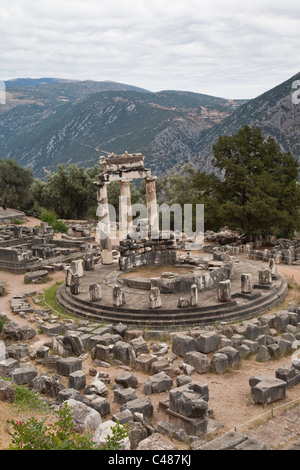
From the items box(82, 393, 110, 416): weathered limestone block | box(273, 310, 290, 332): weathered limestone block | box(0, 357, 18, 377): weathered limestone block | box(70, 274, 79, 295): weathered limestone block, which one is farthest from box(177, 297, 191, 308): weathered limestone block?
box(82, 393, 110, 416): weathered limestone block

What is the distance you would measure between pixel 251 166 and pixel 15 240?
18.7 metres

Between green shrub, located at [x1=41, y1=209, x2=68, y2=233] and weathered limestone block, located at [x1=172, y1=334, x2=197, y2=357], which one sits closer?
weathered limestone block, located at [x1=172, y1=334, x2=197, y2=357]

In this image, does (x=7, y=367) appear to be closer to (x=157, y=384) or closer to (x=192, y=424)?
(x=157, y=384)

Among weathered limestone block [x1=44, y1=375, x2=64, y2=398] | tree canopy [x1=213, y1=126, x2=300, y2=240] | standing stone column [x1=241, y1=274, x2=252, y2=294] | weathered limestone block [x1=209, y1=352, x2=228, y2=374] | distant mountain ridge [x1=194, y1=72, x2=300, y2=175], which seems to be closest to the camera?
weathered limestone block [x1=44, y1=375, x2=64, y2=398]

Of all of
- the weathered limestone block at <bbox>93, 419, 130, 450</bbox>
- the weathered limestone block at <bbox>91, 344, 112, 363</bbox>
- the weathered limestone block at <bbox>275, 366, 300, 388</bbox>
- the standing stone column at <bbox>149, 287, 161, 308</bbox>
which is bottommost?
the weathered limestone block at <bbox>91, 344, 112, 363</bbox>

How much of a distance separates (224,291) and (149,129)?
3707 inches

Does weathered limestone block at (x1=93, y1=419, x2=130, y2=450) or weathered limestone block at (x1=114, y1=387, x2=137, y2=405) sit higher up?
weathered limestone block at (x1=93, y1=419, x2=130, y2=450)

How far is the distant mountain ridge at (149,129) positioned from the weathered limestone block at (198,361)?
6741 cm

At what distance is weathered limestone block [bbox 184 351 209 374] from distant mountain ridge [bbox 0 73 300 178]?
221 ft

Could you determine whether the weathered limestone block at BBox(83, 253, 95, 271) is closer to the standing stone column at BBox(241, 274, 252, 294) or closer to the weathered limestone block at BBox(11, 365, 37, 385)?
the standing stone column at BBox(241, 274, 252, 294)

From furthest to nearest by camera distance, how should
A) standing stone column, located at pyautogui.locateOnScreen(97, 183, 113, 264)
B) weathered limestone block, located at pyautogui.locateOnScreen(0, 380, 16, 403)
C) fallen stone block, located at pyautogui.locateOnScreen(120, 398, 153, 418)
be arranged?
standing stone column, located at pyautogui.locateOnScreen(97, 183, 113, 264)
weathered limestone block, located at pyautogui.locateOnScreen(0, 380, 16, 403)
fallen stone block, located at pyautogui.locateOnScreen(120, 398, 153, 418)

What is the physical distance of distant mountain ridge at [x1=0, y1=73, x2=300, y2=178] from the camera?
283 ft

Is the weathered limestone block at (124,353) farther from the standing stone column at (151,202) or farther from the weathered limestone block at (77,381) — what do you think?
the standing stone column at (151,202)
